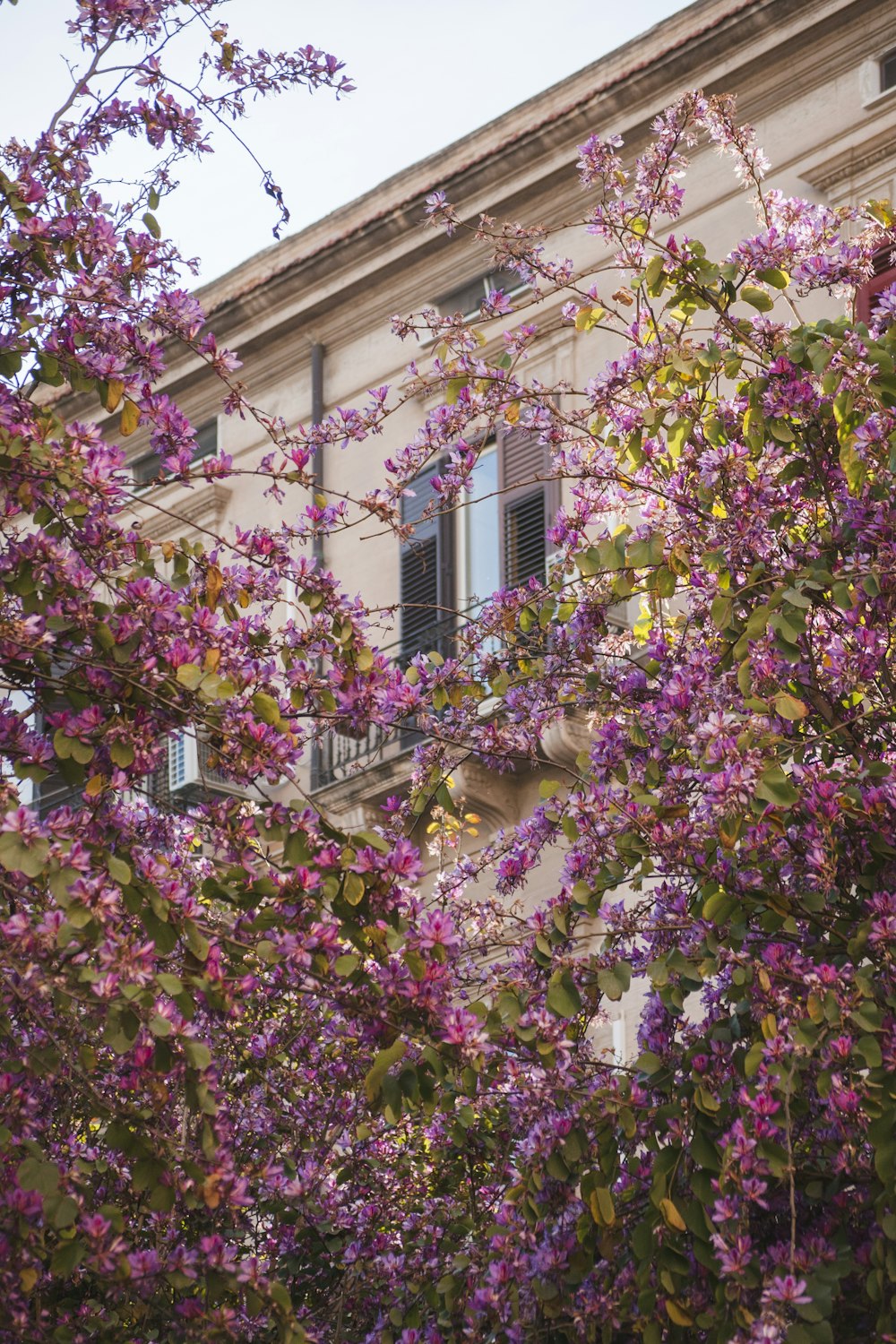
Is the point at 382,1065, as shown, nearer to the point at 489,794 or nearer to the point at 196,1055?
the point at 196,1055

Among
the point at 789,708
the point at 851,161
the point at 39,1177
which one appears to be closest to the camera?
the point at 39,1177

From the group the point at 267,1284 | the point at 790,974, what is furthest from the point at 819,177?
the point at 267,1284

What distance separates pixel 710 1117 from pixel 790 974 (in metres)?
0.48

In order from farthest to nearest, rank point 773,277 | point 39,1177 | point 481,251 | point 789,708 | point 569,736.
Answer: point 481,251 < point 569,736 < point 773,277 < point 789,708 < point 39,1177

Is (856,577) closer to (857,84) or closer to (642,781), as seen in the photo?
(642,781)

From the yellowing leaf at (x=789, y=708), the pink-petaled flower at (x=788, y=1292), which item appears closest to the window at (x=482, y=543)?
the yellowing leaf at (x=789, y=708)

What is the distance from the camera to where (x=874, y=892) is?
19.0ft

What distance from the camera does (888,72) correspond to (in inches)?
586

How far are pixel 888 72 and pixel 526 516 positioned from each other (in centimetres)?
436

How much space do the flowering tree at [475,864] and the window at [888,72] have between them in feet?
25.6

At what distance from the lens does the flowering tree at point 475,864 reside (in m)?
5.09

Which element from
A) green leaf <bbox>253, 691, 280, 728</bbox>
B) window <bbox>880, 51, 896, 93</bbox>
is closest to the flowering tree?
green leaf <bbox>253, 691, 280, 728</bbox>

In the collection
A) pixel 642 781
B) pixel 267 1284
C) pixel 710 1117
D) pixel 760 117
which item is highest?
pixel 760 117

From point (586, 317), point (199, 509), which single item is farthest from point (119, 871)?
point (199, 509)
